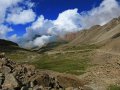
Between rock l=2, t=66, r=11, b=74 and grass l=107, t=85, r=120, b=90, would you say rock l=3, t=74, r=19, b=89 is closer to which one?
rock l=2, t=66, r=11, b=74

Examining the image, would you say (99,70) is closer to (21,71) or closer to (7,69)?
(21,71)

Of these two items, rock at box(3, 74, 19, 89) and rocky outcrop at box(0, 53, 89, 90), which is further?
rocky outcrop at box(0, 53, 89, 90)

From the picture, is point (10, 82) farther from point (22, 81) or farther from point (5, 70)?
point (5, 70)

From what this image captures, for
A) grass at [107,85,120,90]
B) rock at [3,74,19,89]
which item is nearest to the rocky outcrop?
rock at [3,74,19,89]

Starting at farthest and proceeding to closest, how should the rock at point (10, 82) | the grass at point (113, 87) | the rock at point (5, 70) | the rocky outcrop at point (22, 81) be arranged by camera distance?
1. the grass at point (113, 87)
2. the rock at point (5, 70)
3. the rocky outcrop at point (22, 81)
4. the rock at point (10, 82)

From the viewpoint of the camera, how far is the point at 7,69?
5178 cm

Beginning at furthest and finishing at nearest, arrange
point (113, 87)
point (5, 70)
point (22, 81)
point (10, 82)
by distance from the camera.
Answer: point (113, 87), point (5, 70), point (22, 81), point (10, 82)

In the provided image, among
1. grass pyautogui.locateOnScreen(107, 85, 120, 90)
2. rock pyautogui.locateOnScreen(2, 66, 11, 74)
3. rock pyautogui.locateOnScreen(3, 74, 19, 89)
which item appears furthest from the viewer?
grass pyautogui.locateOnScreen(107, 85, 120, 90)

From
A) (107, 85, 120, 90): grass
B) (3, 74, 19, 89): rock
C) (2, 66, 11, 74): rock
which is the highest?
(2, 66, 11, 74): rock

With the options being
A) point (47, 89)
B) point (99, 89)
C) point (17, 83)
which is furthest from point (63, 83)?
point (17, 83)

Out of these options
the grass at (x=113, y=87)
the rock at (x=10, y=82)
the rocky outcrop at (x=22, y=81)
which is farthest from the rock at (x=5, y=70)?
the grass at (x=113, y=87)

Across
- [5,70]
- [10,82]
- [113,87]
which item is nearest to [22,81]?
[5,70]

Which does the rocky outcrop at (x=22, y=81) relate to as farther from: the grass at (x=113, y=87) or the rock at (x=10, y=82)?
the grass at (x=113, y=87)

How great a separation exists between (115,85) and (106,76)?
900 centimetres
